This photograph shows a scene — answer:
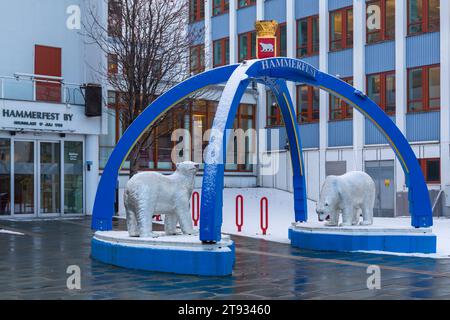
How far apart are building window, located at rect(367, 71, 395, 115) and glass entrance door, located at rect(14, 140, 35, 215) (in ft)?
49.6

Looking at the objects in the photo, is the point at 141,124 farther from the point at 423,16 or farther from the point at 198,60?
the point at 423,16

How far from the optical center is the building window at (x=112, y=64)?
27.7m

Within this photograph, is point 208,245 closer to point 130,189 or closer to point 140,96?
point 130,189

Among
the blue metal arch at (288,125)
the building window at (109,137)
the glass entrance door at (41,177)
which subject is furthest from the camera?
the building window at (109,137)

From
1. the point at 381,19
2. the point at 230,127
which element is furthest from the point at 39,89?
the point at 230,127

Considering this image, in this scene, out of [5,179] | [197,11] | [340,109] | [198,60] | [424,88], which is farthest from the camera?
[197,11]

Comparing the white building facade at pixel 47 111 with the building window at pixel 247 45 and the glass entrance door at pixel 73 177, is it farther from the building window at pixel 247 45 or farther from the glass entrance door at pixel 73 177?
the building window at pixel 247 45

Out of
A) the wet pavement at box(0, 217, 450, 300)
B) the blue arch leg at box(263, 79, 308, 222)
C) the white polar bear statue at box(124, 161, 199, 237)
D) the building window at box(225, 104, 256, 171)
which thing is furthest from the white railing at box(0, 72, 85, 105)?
the white polar bear statue at box(124, 161, 199, 237)

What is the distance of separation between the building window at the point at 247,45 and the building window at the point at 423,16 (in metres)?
10.2

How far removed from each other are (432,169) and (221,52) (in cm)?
1627

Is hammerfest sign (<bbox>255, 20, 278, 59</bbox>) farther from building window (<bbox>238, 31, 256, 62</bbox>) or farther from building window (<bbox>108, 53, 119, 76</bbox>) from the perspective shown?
building window (<bbox>238, 31, 256, 62</bbox>)

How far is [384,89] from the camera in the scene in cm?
3203

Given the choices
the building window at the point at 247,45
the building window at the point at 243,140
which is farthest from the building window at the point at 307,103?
the building window at the point at 247,45

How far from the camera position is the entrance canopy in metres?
11.9
